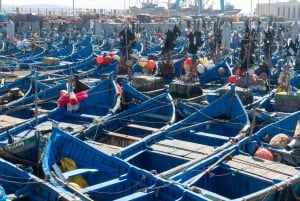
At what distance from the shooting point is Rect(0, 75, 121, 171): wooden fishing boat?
11.2 m

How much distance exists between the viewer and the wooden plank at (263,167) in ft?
33.8

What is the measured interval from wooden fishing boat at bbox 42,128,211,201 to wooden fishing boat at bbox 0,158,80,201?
0.25 meters

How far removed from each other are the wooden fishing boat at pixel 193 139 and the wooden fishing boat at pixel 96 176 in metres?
0.59

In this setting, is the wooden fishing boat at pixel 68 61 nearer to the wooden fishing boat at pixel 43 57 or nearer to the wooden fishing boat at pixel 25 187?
the wooden fishing boat at pixel 43 57

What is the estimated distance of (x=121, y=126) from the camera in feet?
47.2

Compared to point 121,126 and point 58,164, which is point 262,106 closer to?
point 121,126

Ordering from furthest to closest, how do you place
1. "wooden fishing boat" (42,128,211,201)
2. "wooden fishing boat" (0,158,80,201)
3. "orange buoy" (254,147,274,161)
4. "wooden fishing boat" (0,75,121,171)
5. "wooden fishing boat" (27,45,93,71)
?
"wooden fishing boat" (27,45,93,71) < "orange buoy" (254,147,274,161) < "wooden fishing boat" (0,75,121,171) < "wooden fishing boat" (42,128,211,201) < "wooden fishing boat" (0,158,80,201)

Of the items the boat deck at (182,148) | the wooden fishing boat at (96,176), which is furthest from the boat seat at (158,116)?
the wooden fishing boat at (96,176)

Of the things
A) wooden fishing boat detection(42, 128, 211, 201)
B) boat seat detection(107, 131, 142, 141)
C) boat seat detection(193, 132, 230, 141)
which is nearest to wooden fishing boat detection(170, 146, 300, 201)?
wooden fishing boat detection(42, 128, 211, 201)

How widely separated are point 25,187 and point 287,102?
9.56m

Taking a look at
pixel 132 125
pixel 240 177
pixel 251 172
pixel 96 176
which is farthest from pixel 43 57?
pixel 251 172

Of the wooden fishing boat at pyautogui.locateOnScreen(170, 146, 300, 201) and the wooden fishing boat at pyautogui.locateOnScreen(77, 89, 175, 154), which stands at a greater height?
the wooden fishing boat at pyautogui.locateOnScreen(77, 89, 175, 154)

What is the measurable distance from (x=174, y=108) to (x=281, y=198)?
6076 millimetres

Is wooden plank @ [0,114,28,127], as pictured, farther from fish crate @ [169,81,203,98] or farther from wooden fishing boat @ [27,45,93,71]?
wooden fishing boat @ [27,45,93,71]
